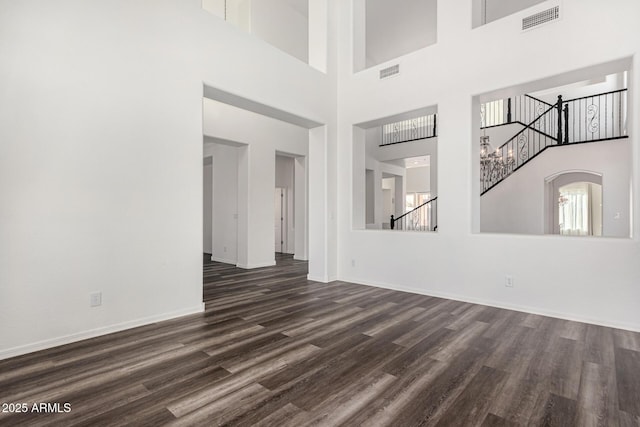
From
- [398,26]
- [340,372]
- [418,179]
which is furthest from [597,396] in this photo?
[418,179]

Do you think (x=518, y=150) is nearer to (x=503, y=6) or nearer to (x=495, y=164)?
(x=495, y=164)

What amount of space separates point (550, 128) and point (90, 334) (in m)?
10.6

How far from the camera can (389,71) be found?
17.3 feet

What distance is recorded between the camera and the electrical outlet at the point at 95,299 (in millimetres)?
3084

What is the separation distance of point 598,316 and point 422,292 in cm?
199

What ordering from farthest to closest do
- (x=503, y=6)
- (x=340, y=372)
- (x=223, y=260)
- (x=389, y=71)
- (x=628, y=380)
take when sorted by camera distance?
(x=223, y=260)
(x=503, y=6)
(x=389, y=71)
(x=340, y=372)
(x=628, y=380)

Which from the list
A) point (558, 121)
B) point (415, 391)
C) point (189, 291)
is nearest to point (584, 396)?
point (415, 391)

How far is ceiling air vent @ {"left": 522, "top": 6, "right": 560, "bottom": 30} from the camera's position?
150 inches

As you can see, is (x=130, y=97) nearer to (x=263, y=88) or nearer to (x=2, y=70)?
(x=2, y=70)

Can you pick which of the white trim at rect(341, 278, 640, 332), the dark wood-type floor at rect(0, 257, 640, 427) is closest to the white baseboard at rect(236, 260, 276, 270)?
the white trim at rect(341, 278, 640, 332)

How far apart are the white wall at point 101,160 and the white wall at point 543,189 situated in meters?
7.31

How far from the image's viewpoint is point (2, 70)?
104 inches

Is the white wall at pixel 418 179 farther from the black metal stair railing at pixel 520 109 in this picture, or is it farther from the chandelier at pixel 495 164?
the chandelier at pixel 495 164

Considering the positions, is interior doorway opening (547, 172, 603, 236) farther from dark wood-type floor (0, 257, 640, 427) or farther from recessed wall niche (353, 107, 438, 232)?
dark wood-type floor (0, 257, 640, 427)
